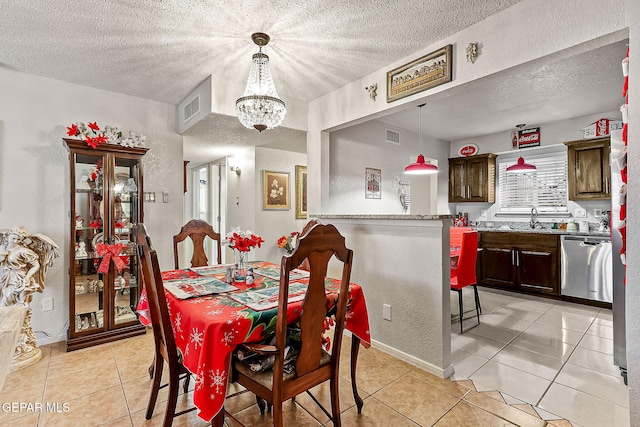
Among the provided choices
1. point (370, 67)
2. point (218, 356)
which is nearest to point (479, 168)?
point (370, 67)

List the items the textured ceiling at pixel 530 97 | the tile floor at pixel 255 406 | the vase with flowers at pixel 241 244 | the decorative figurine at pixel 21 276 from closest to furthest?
the tile floor at pixel 255 406 → the vase with flowers at pixel 241 244 → the decorative figurine at pixel 21 276 → the textured ceiling at pixel 530 97

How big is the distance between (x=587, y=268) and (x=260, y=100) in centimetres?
436

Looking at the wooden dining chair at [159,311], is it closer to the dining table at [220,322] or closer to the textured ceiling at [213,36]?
the dining table at [220,322]

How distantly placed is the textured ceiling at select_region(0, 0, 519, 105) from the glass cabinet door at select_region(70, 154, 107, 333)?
0.87 metres

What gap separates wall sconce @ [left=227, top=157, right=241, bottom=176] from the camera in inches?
192

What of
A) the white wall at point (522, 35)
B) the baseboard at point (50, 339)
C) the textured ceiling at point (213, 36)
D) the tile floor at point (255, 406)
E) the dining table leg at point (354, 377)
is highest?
the textured ceiling at point (213, 36)

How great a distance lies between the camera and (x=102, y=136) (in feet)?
9.52

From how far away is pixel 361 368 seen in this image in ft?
8.01

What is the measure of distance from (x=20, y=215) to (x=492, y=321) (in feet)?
15.5

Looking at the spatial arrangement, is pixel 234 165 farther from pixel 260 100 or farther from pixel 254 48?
pixel 260 100

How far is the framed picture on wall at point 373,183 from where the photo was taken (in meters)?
4.05

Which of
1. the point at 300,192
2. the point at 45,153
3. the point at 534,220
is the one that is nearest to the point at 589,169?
the point at 534,220

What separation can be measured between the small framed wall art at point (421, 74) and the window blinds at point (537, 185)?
3433 mm

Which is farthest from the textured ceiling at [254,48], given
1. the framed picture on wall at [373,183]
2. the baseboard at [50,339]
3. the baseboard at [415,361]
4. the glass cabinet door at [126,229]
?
the baseboard at [50,339]
